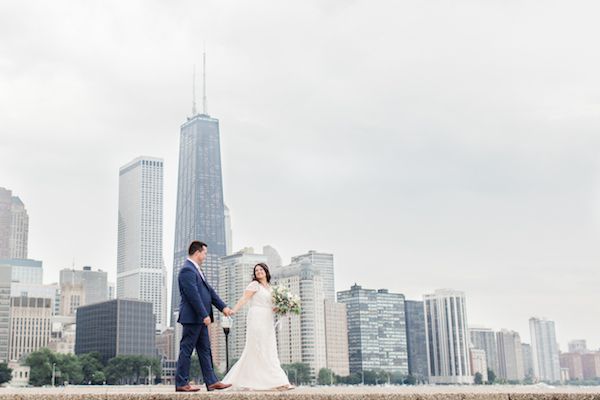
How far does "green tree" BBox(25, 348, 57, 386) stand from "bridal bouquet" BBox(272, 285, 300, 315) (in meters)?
146

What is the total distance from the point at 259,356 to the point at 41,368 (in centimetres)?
14914

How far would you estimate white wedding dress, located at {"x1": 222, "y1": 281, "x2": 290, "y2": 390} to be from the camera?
16844mm

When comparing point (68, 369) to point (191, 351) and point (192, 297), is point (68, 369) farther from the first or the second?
point (192, 297)

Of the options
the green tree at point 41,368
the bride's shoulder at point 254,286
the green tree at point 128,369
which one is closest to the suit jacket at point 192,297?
the bride's shoulder at point 254,286

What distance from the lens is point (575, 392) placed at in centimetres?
1302

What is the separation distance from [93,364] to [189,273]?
164005mm

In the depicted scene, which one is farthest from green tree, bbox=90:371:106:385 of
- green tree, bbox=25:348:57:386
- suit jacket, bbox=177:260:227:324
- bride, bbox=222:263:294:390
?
suit jacket, bbox=177:260:227:324

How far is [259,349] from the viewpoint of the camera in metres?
17.2

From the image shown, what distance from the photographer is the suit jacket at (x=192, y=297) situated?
52.6ft

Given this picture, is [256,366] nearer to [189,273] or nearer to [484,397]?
[189,273]

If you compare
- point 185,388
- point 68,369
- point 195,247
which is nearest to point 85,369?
point 68,369

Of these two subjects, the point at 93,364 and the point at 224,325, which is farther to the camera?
the point at 93,364

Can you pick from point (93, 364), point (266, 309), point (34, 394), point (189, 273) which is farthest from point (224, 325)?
point (93, 364)

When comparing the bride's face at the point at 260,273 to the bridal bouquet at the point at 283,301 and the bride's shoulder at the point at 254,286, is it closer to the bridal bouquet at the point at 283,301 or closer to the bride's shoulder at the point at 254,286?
the bride's shoulder at the point at 254,286
